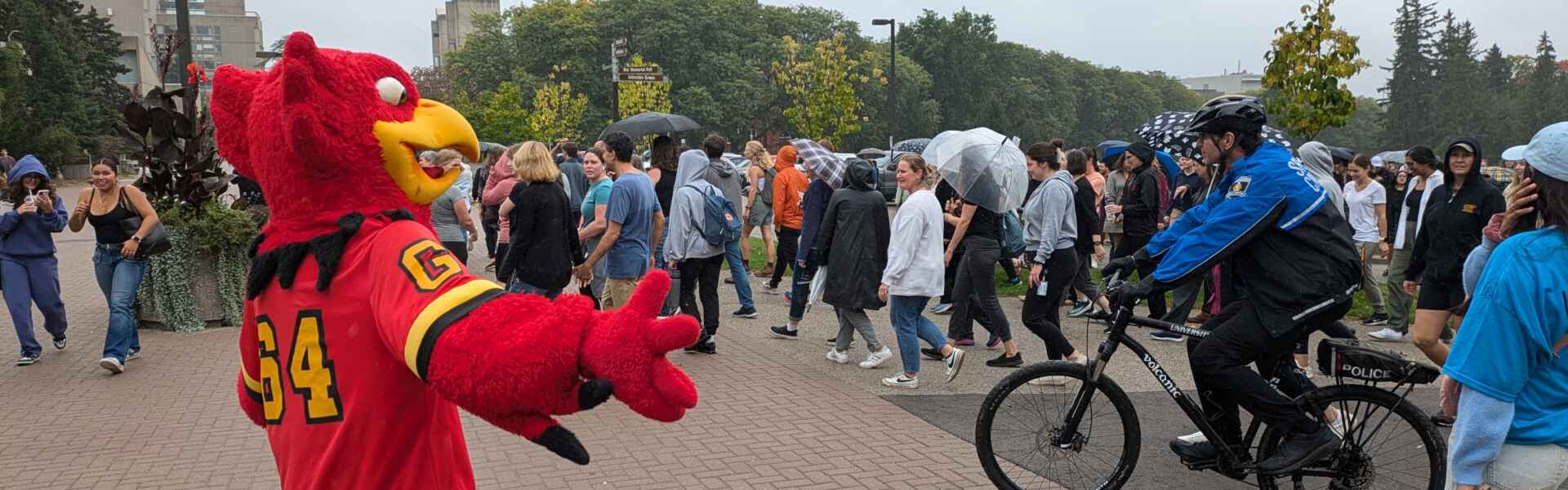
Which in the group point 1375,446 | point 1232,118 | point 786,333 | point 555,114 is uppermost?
point 555,114

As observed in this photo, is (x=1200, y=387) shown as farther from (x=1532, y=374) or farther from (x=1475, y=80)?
(x=1475, y=80)

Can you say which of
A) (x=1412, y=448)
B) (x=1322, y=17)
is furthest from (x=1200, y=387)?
(x=1322, y=17)

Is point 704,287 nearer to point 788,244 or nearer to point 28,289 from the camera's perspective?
point 788,244

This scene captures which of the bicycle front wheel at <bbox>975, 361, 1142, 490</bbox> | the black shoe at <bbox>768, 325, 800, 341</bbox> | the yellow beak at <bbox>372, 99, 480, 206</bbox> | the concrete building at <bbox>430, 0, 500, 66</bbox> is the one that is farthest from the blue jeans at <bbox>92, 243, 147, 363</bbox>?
the concrete building at <bbox>430, 0, 500, 66</bbox>

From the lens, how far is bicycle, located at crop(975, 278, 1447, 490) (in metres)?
4.58

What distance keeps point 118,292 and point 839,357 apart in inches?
209

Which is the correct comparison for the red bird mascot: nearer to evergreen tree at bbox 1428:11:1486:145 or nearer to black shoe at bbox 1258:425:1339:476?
black shoe at bbox 1258:425:1339:476

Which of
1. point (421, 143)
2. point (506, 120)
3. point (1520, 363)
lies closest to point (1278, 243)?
point (1520, 363)

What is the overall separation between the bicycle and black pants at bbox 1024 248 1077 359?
2.43 m

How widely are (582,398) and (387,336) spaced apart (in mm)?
467

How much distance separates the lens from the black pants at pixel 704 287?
8.70 metres

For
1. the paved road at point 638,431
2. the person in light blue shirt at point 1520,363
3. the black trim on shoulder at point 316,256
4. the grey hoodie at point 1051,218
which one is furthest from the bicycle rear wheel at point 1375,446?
the black trim on shoulder at point 316,256

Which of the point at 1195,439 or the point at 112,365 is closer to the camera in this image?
the point at 1195,439

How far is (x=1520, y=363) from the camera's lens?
2539mm
